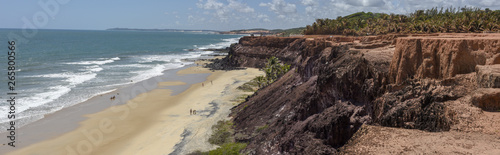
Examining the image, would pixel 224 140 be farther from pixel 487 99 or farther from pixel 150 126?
pixel 487 99

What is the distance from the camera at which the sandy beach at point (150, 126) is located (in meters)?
29.4

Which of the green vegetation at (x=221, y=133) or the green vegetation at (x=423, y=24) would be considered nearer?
the green vegetation at (x=221, y=133)

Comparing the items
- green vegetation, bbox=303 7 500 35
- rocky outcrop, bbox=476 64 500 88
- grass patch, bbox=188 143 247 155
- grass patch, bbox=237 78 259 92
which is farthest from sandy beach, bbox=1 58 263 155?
green vegetation, bbox=303 7 500 35

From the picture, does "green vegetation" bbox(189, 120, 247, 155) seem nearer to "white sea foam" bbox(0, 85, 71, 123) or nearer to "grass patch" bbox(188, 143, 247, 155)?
"grass patch" bbox(188, 143, 247, 155)

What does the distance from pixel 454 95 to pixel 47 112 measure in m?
42.1

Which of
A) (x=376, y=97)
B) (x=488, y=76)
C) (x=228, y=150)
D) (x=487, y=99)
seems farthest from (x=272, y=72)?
(x=487, y=99)

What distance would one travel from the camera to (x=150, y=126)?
3634 centimetres

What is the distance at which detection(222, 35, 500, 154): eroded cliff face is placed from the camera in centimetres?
1533

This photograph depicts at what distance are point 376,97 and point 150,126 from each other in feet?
84.1

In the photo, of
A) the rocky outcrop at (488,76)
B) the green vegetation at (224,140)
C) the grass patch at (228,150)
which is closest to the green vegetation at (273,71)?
the green vegetation at (224,140)

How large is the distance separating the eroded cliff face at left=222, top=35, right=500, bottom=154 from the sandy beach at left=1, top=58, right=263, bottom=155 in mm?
5520

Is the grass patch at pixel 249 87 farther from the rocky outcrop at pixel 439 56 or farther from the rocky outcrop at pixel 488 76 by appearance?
the rocky outcrop at pixel 488 76

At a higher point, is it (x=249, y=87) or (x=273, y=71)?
(x=273, y=71)

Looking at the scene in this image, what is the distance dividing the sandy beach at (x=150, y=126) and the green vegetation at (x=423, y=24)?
107 feet
